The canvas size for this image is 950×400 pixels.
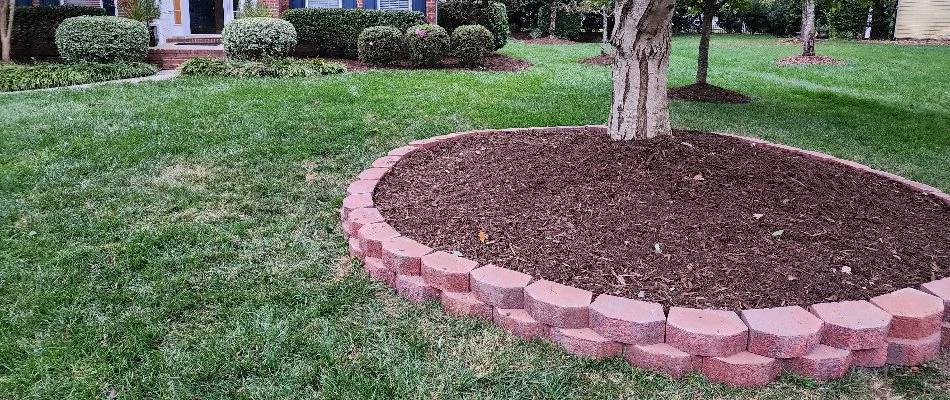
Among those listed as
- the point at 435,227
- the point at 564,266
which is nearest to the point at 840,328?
the point at 564,266

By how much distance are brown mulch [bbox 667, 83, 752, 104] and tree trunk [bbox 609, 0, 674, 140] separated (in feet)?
13.7

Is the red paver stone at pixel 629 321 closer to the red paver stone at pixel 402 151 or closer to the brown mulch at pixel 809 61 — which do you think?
the red paver stone at pixel 402 151

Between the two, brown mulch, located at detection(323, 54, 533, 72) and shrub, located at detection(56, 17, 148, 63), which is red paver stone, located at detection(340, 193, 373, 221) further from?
shrub, located at detection(56, 17, 148, 63)

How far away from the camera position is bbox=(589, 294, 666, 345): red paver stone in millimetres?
2121

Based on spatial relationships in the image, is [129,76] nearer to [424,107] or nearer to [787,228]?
[424,107]

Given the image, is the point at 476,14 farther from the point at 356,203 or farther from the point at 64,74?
the point at 356,203

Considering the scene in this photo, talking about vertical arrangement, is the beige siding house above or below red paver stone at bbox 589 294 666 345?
above

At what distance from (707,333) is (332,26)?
10.3 metres

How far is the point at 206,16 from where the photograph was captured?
13070 millimetres

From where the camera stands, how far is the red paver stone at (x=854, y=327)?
82.3 inches

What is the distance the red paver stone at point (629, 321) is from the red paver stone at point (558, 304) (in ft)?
0.14

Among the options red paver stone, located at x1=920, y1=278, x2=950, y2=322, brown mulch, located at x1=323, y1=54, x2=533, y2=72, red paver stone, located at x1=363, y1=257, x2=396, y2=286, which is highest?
brown mulch, located at x1=323, y1=54, x2=533, y2=72

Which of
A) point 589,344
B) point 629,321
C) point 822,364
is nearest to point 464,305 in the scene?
point 589,344

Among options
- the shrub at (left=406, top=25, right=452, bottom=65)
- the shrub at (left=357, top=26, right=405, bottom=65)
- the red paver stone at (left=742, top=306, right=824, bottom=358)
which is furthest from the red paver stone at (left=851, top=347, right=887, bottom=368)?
the shrub at (left=357, top=26, right=405, bottom=65)
